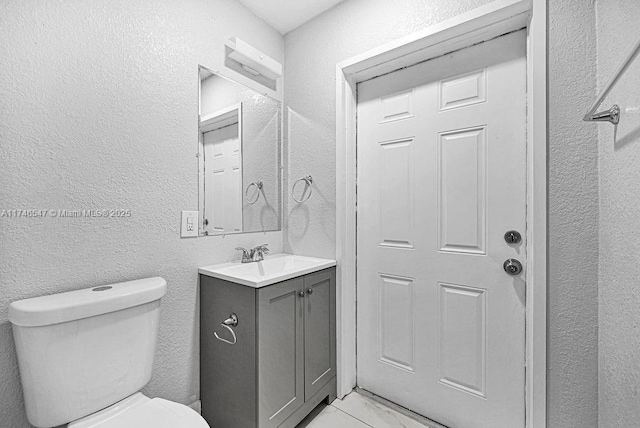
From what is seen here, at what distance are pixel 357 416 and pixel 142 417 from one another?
1081 millimetres

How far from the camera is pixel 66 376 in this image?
0.95m

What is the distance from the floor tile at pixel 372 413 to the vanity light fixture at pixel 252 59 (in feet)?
6.79

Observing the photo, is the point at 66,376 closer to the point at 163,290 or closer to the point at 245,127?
the point at 163,290

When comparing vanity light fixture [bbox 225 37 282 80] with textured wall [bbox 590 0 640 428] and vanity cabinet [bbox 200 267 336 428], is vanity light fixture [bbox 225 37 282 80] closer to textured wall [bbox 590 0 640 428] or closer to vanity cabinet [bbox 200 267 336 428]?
vanity cabinet [bbox 200 267 336 428]

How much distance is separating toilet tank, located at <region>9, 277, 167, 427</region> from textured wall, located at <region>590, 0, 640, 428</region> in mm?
1625

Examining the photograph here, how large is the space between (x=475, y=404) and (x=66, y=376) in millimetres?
1711

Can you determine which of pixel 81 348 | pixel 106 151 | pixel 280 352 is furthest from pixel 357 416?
pixel 106 151

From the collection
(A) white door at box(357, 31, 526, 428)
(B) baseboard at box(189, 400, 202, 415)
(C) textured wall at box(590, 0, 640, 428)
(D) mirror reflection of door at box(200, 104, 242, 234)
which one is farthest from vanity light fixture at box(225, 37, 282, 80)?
(B) baseboard at box(189, 400, 202, 415)

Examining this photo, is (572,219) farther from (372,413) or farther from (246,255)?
(246,255)

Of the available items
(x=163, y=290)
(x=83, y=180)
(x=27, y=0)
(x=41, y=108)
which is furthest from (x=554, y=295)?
(x=27, y=0)

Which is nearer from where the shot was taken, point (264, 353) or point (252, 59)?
point (264, 353)

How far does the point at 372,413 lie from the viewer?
5.21ft

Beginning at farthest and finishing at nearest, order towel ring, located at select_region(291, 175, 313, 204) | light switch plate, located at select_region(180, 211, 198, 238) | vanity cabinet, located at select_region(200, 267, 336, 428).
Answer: towel ring, located at select_region(291, 175, 313, 204)
light switch plate, located at select_region(180, 211, 198, 238)
vanity cabinet, located at select_region(200, 267, 336, 428)

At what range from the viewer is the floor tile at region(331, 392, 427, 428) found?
59.0 inches
